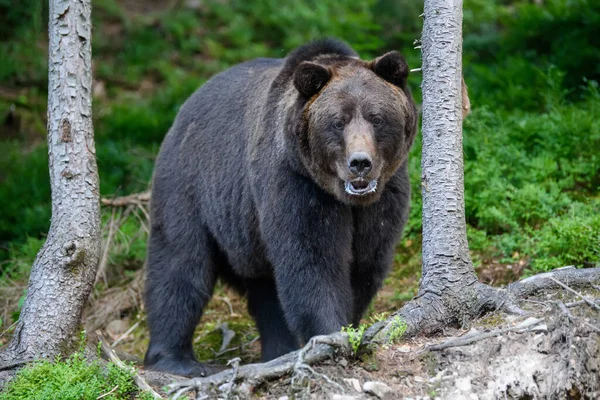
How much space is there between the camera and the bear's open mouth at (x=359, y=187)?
5.90 metres

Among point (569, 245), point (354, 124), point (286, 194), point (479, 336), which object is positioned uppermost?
point (354, 124)

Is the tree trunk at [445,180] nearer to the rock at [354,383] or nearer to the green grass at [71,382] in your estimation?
the rock at [354,383]

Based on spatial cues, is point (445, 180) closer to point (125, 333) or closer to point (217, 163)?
point (217, 163)

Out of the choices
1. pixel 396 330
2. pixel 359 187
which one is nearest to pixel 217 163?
pixel 359 187

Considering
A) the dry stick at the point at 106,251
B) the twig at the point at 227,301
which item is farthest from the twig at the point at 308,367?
the dry stick at the point at 106,251

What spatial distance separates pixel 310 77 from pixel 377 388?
8.50ft

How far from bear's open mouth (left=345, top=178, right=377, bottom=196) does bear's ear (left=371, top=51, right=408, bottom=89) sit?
0.94 metres

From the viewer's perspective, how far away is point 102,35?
15297 millimetres

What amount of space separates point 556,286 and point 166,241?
3.70 m

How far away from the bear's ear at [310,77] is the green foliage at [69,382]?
8.29 feet

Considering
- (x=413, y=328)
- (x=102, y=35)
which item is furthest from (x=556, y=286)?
(x=102, y=35)

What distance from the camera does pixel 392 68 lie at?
629 centimetres

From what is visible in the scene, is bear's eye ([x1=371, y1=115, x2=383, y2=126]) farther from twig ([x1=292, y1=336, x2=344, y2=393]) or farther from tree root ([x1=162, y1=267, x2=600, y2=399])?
twig ([x1=292, y1=336, x2=344, y2=393])

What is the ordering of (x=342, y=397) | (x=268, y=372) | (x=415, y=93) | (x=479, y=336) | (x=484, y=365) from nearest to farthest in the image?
(x=342, y=397), (x=268, y=372), (x=484, y=365), (x=479, y=336), (x=415, y=93)
